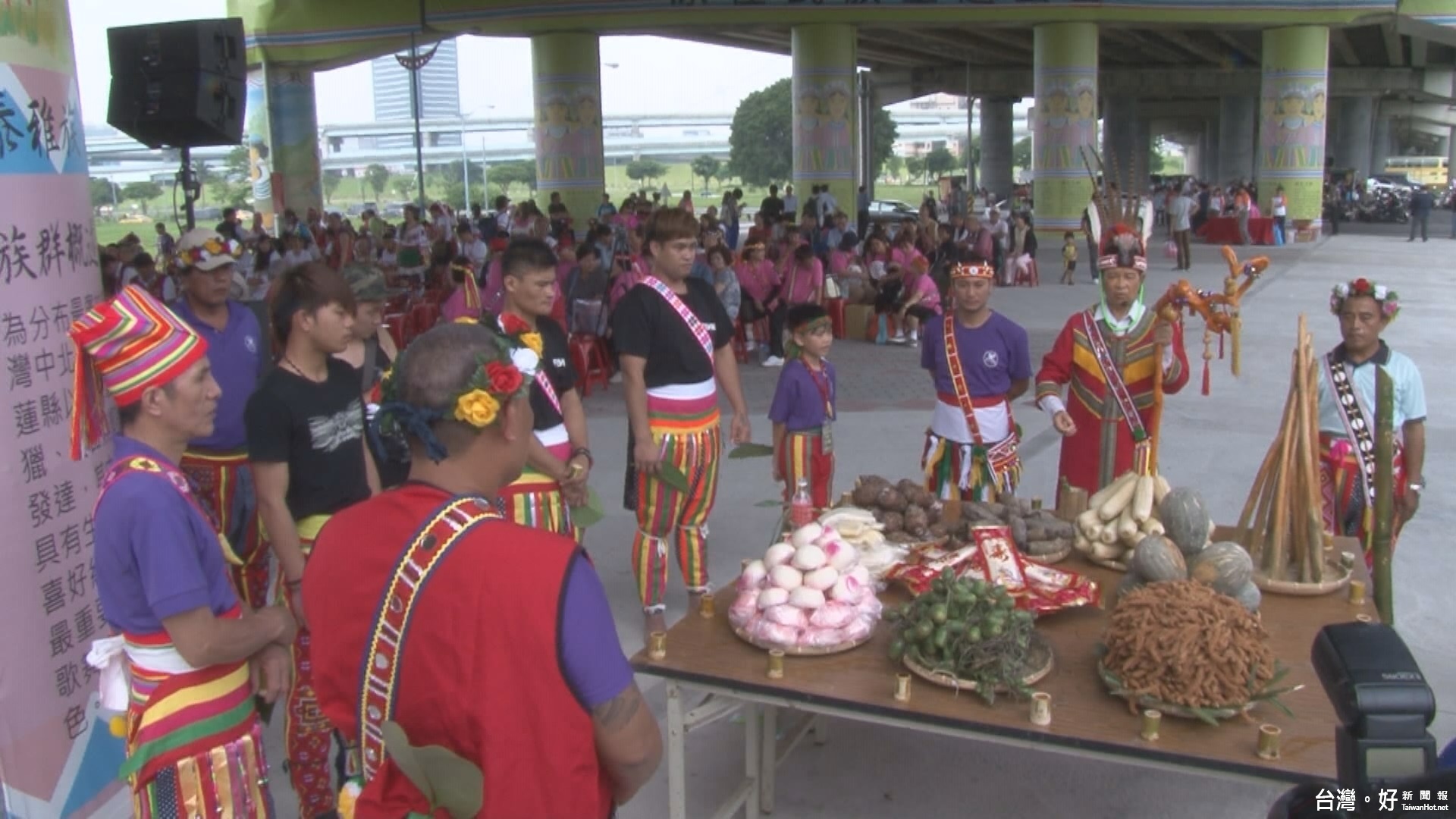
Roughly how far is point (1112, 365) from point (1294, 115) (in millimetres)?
23013

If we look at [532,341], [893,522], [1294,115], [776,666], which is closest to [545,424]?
[893,522]

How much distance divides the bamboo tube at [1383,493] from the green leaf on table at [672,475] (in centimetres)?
262

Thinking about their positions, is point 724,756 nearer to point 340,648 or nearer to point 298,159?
point 340,648

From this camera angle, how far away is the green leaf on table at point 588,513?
4.29m

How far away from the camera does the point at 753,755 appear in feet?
12.2

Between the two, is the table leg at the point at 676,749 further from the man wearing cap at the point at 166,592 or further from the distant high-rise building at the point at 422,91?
the distant high-rise building at the point at 422,91

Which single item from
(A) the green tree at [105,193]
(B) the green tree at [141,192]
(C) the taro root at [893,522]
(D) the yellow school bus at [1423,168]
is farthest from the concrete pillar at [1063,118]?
(D) the yellow school bus at [1423,168]

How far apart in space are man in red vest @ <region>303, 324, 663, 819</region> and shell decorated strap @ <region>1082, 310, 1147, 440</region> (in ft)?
11.4

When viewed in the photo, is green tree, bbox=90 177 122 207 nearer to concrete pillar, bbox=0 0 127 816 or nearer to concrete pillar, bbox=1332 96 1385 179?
concrete pillar, bbox=1332 96 1385 179

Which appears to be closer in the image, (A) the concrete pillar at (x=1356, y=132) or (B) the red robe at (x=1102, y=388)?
(B) the red robe at (x=1102, y=388)

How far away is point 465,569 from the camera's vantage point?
1.75 metres

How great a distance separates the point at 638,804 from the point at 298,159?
79.3 feet

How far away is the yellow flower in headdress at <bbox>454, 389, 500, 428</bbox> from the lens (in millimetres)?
1873

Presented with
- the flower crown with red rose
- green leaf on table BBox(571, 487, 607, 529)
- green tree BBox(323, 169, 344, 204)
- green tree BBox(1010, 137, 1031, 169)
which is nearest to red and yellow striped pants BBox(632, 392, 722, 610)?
green leaf on table BBox(571, 487, 607, 529)
